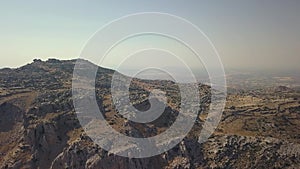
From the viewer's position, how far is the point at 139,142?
85.2 meters

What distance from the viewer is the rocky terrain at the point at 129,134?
268ft

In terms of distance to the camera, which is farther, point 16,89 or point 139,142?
point 16,89

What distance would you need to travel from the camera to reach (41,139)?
8862 centimetres

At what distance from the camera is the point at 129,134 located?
87.8 m

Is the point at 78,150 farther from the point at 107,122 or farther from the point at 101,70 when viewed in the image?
the point at 101,70

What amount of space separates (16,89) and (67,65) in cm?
5820

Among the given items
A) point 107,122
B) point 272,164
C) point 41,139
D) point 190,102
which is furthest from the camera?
point 190,102

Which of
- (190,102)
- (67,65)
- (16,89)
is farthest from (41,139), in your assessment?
(67,65)

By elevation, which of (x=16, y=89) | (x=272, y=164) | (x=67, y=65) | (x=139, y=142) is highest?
(x=67, y=65)

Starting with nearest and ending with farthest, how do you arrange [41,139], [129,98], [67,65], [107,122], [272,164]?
[272,164] < [41,139] < [107,122] < [129,98] < [67,65]

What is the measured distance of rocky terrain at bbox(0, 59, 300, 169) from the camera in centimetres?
8171

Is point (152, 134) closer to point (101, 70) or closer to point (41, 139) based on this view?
point (41, 139)

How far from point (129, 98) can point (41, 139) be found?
32451mm

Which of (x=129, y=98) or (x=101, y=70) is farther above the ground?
(x=101, y=70)
